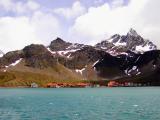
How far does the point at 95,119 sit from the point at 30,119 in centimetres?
1366

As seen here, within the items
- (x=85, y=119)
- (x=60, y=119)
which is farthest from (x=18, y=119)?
(x=85, y=119)

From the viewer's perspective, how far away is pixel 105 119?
260 ft

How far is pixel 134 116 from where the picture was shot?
8431cm

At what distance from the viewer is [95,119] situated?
7881cm

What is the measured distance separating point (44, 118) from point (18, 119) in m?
5.50

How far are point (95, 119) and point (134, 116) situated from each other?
34.2ft

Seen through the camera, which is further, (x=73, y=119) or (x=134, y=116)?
(x=134, y=116)

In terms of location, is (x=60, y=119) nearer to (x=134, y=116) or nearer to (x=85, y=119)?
(x=85, y=119)

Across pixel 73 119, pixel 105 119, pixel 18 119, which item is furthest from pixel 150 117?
pixel 18 119

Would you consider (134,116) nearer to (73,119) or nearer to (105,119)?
(105,119)

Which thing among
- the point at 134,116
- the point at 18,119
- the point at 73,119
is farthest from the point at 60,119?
the point at 134,116

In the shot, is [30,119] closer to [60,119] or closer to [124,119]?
[60,119]

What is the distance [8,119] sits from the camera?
79875 millimetres

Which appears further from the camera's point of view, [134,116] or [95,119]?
[134,116]
